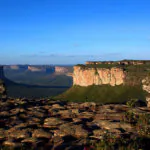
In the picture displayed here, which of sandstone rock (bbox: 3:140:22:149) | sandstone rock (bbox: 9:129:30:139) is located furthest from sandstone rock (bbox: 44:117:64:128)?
sandstone rock (bbox: 3:140:22:149)

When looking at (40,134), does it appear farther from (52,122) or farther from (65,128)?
(52,122)

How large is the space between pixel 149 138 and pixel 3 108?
77.9 ft

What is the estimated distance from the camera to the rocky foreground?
25023 millimetres

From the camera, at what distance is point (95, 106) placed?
44.4 meters

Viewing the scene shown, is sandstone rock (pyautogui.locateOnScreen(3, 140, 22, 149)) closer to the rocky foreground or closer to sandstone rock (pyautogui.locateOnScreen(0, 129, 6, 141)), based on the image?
the rocky foreground

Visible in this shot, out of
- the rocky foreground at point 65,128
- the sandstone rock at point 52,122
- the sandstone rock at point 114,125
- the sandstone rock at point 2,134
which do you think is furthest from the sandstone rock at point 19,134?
the sandstone rock at point 114,125

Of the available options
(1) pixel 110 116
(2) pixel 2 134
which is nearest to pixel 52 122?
(2) pixel 2 134

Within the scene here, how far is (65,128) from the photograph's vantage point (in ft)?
96.8

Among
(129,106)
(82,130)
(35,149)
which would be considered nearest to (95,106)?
(129,106)

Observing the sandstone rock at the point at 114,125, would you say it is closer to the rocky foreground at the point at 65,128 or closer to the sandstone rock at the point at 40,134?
the rocky foreground at the point at 65,128

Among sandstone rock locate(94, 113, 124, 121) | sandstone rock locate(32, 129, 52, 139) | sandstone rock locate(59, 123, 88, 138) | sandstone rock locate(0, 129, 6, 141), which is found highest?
sandstone rock locate(94, 113, 124, 121)

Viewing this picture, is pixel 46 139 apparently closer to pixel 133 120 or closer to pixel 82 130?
pixel 82 130

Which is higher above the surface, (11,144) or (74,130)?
(74,130)

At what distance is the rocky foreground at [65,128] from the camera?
82.1ft
